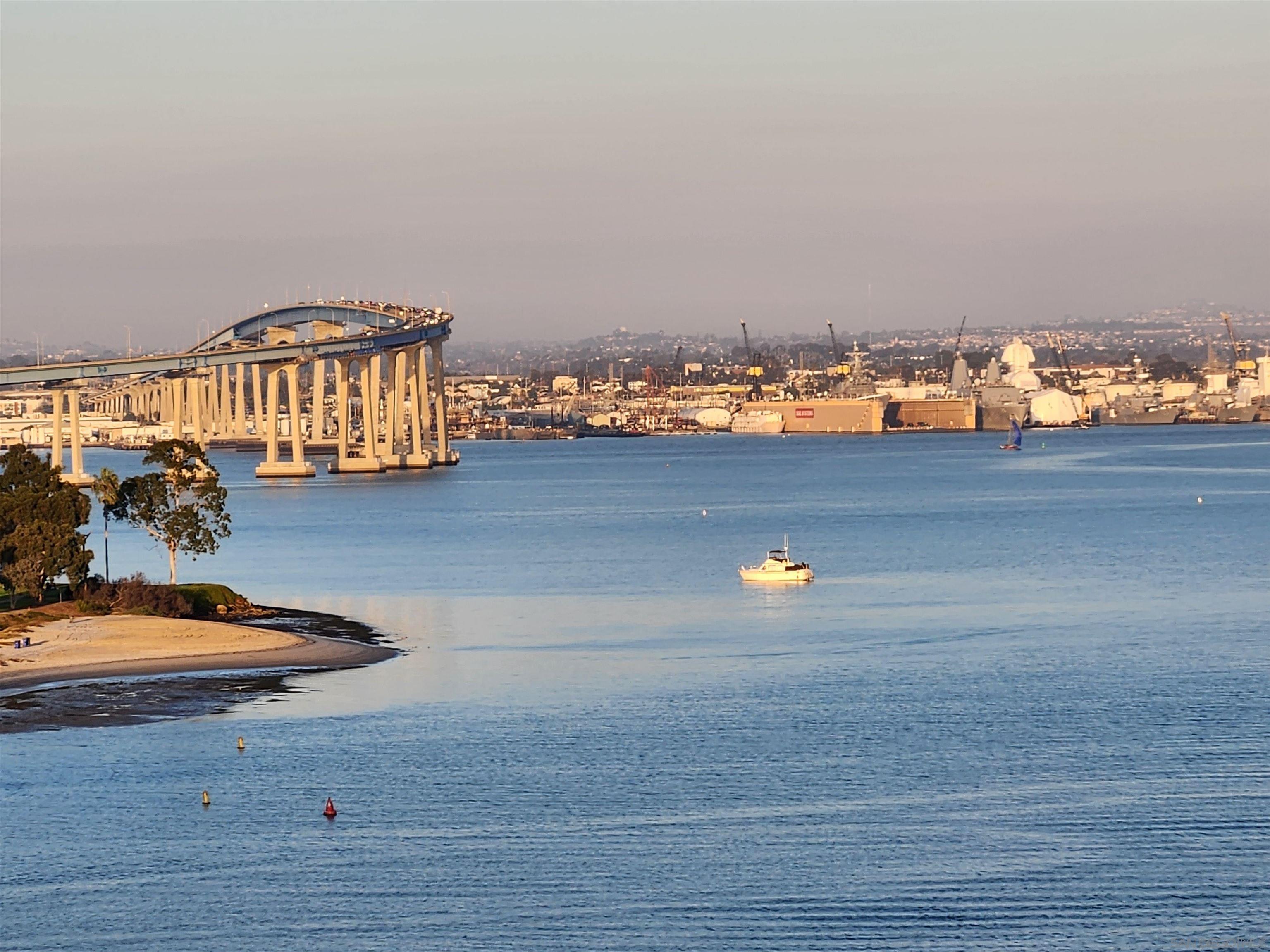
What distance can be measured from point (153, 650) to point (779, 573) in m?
25.6

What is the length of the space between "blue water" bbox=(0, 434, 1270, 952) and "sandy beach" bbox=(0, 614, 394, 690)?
2131 millimetres

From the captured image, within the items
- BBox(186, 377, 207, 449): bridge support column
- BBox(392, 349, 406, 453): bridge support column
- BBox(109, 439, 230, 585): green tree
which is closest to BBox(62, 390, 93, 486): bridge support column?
BBox(392, 349, 406, 453): bridge support column

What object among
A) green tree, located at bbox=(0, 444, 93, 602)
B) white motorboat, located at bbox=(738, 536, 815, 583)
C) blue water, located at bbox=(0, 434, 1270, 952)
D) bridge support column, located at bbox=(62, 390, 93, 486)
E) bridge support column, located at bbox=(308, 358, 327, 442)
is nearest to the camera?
blue water, located at bbox=(0, 434, 1270, 952)

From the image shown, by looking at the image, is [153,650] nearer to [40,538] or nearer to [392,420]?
[40,538]

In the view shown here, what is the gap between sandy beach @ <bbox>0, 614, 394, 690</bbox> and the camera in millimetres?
43656

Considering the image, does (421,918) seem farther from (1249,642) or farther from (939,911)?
(1249,642)

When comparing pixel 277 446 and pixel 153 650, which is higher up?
pixel 277 446

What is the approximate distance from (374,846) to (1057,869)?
9.68 m

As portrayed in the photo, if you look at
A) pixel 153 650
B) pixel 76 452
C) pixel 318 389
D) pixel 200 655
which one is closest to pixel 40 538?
pixel 153 650

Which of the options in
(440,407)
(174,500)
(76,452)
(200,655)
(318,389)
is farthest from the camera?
(440,407)

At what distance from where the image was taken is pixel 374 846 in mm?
28469

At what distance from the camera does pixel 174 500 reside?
5888cm

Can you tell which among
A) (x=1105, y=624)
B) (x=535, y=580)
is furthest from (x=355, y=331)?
(x=1105, y=624)

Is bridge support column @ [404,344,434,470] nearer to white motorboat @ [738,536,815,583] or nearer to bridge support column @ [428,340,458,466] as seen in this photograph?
bridge support column @ [428,340,458,466]
